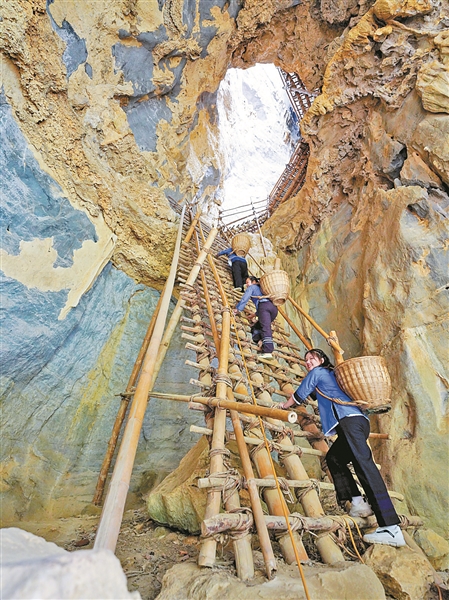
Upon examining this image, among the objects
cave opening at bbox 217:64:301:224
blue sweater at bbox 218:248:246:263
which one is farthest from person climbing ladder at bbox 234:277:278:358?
cave opening at bbox 217:64:301:224

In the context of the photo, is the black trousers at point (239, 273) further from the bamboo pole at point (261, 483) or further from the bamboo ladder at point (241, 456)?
the bamboo pole at point (261, 483)

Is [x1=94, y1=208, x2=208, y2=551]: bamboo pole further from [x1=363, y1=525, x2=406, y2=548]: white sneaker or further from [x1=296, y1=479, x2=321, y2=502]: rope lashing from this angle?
[x1=363, y1=525, x2=406, y2=548]: white sneaker

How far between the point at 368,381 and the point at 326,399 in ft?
1.12

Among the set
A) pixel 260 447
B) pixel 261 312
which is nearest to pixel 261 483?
pixel 260 447

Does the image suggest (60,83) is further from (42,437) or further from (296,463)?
(296,463)

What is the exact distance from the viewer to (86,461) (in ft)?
11.4

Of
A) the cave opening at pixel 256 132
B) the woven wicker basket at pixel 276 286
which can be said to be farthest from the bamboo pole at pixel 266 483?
the cave opening at pixel 256 132

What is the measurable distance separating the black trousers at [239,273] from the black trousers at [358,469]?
3.27 metres

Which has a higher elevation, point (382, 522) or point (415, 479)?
point (415, 479)

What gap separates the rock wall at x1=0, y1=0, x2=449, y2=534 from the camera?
2902 millimetres

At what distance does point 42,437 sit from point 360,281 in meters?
4.23

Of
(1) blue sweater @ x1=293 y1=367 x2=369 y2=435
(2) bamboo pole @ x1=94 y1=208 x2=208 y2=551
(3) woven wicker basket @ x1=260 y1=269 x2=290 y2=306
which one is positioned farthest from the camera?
(3) woven wicker basket @ x1=260 y1=269 x2=290 y2=306

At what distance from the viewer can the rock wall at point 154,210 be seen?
9.52 ft

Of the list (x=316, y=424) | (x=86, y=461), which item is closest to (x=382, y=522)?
(x=316, y=424)
